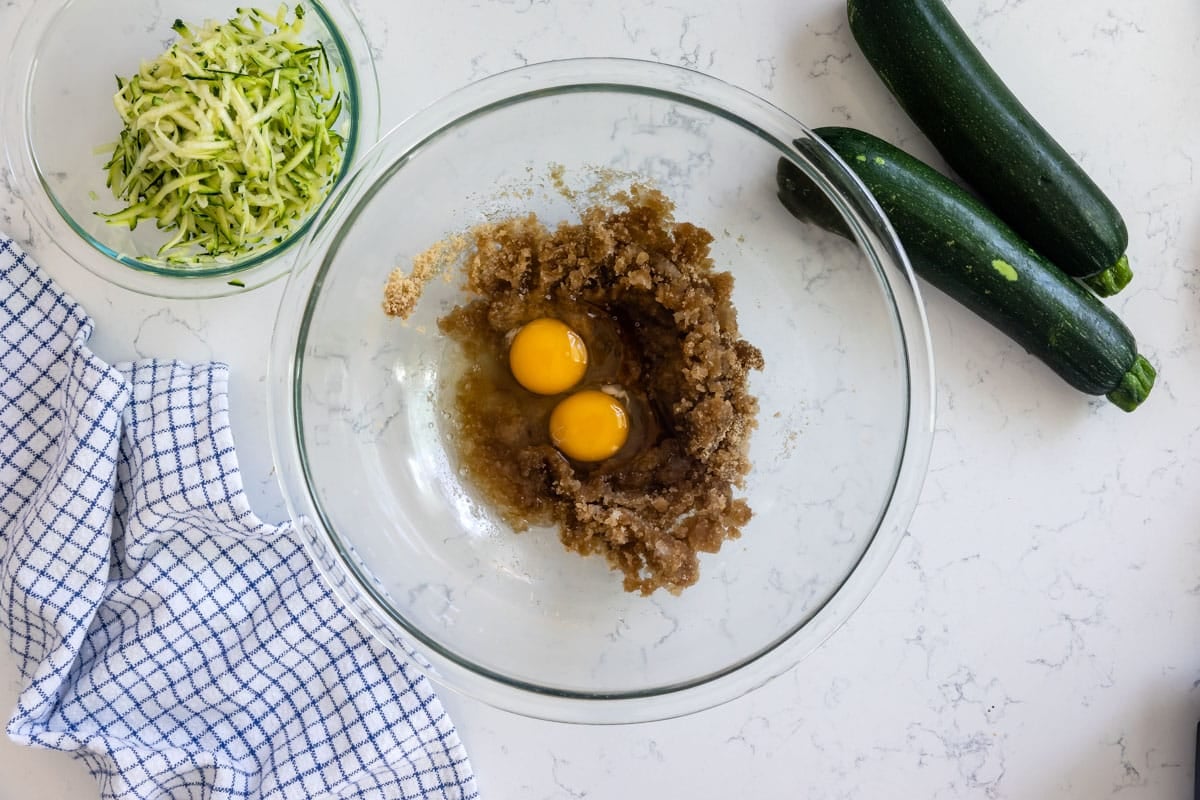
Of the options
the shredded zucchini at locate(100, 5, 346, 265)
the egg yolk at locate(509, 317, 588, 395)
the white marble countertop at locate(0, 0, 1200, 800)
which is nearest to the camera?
the shredded zucchini at locate(100, 5, 346, 265)

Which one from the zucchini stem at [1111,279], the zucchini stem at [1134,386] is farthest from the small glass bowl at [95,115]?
the zucchini stem at [1134,386]

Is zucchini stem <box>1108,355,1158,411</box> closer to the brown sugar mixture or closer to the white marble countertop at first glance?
the white marble countertop

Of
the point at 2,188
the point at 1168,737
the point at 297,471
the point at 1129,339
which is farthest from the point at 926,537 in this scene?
the point at 2,188

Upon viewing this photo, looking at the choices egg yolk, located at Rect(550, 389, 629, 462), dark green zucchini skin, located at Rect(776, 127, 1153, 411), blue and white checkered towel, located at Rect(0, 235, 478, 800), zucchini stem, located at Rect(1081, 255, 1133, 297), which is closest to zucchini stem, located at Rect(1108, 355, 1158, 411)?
dark green zucchini skin, located at Rect(776, 127, 1153, 411)

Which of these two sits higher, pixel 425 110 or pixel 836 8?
pixel 836 8

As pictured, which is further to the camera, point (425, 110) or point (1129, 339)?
point (1129, 339)

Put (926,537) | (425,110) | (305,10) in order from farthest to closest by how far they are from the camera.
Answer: (926,537)
(305,10)
(425,110)

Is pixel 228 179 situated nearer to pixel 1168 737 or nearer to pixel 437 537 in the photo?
pixel 437 537
